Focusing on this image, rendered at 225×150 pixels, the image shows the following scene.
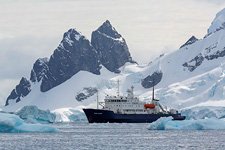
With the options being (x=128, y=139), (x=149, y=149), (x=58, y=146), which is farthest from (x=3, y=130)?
(x=149, y=149)

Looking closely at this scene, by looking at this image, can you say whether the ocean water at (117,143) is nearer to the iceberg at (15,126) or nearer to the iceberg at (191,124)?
the iceberg at (15,126)

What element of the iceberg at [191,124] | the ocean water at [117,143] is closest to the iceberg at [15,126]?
the ocean water at [117,143]

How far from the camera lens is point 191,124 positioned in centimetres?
14212

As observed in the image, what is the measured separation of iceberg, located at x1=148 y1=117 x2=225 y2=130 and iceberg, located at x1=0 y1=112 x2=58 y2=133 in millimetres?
18993

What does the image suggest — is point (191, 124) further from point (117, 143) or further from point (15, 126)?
point (117, 143)

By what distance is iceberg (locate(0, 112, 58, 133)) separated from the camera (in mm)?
119562

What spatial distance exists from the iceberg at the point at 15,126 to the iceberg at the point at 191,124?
1899cm

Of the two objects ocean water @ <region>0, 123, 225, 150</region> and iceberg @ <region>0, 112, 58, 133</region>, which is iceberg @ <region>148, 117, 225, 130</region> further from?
ocean water @ <region>0, 123, 225, 150</region>

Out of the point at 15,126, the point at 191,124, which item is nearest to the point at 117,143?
the point at 15,126

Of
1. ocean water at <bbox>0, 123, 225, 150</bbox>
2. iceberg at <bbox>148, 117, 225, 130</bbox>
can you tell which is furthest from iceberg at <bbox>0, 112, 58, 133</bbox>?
iceberg at <bbox>148, 117, 225, 130</bbox>

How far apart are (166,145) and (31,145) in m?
15.3

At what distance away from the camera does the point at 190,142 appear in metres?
104

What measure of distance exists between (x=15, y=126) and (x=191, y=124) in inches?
1237

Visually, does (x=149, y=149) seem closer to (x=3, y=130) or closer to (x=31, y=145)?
(x=31, y=145)
